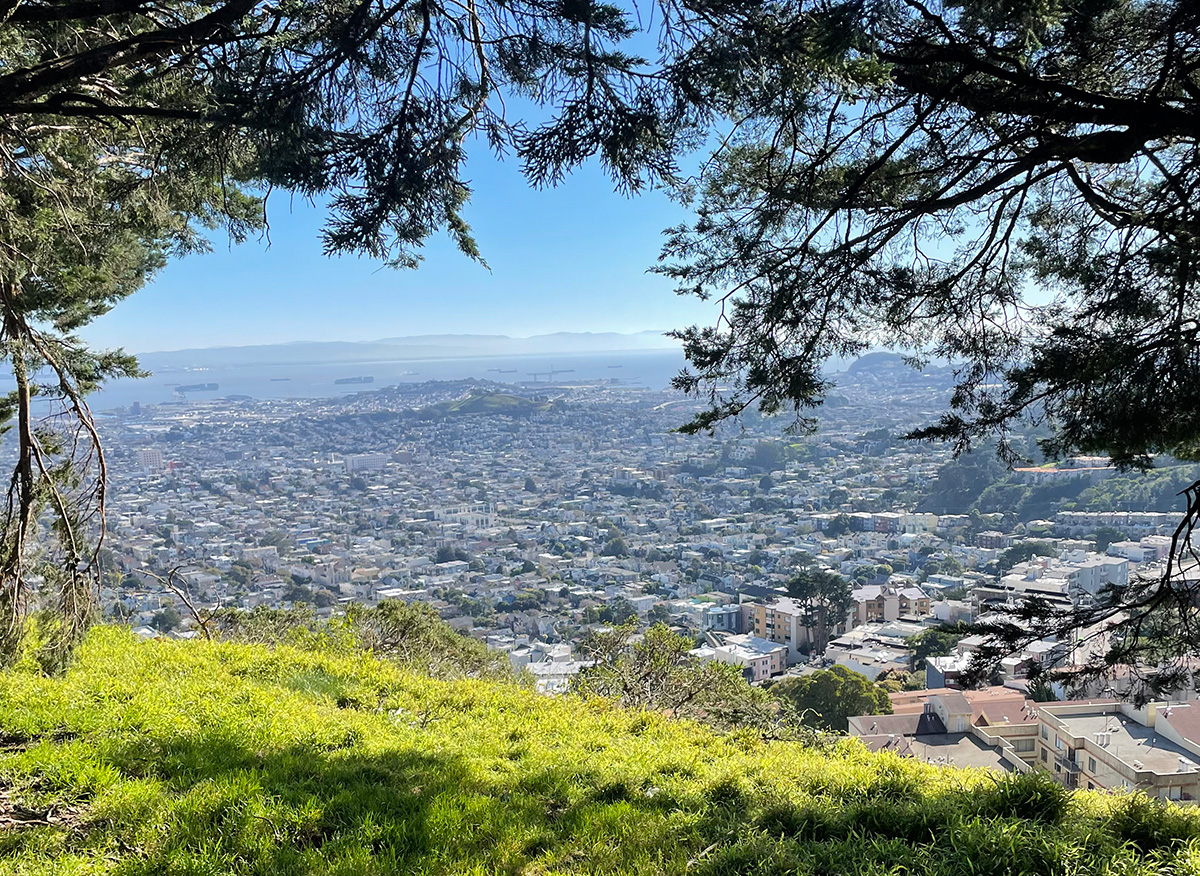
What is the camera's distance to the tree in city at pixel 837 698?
11.0 metres

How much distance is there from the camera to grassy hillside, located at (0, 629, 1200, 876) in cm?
243

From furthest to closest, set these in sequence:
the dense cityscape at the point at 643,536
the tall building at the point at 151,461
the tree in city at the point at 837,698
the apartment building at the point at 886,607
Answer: the tall building at the point at 151,461, the apartment building at the point at 886,607, the dense cityscape at the point at 643,536, the tree in city at the point at 837,698

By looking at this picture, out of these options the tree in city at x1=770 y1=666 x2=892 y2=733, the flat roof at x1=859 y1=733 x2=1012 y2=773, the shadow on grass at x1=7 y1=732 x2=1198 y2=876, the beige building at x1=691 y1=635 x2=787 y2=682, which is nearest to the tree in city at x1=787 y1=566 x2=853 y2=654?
the beige building at x1=691 y1=635 x2=787 y2=682

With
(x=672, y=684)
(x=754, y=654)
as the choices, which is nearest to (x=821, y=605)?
(x=754, y=654)

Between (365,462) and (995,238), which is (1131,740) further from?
(365,462)

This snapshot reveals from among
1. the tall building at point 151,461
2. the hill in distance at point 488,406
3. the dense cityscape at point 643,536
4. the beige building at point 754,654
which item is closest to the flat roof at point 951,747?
the dense cityscape at point 643,536

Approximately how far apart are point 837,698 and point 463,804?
9.91m

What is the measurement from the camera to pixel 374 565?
31906 millimetres

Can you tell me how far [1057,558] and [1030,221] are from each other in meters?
23.7

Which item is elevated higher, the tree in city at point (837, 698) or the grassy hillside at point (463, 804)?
the grassy hillside at point (463, 804)

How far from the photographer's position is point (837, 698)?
11.5 meters

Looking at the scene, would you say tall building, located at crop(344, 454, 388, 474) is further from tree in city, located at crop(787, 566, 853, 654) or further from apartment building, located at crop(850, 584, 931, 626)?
apartment building, located at crop(850, 584, 931, 626)

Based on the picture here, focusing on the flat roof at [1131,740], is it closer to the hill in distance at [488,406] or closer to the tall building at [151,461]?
the tall building at [151,461]

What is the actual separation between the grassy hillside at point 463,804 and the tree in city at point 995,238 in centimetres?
91
